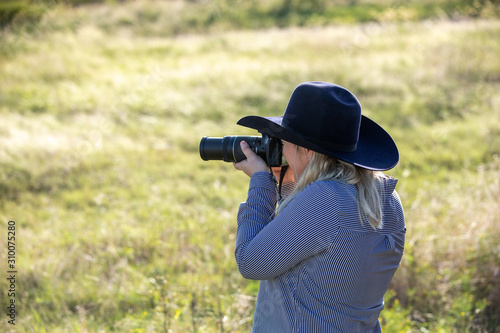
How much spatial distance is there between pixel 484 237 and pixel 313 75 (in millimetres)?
6118

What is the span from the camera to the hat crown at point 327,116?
4.84ft

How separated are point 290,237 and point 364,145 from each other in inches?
18.5

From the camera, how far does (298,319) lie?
4.86ft

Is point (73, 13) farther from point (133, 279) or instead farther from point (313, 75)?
point (133, 279)

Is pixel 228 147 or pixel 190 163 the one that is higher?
pixel 228 147

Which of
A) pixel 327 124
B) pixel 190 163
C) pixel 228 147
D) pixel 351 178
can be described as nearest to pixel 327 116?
pixel 327 124

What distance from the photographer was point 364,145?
1640mm

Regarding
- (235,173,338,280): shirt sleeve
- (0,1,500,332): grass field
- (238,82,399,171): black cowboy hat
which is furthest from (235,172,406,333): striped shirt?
(0,1,500,332): grass field

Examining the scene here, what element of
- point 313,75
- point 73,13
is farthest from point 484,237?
point 73,13

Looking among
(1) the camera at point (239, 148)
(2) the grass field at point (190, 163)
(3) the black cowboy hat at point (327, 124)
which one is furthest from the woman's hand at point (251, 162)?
(2) the grass field at point (190, 163)

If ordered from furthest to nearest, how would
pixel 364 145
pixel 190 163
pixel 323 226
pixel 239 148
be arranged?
pixel 190 163
pixel 239 148
pixel 364 145
pixel 323 226

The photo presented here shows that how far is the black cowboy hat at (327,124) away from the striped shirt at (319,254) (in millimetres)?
106

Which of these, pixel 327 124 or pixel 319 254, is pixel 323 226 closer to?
pixel 319 254

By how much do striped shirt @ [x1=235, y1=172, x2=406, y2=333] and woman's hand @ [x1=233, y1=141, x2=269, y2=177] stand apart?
0.09 meters
